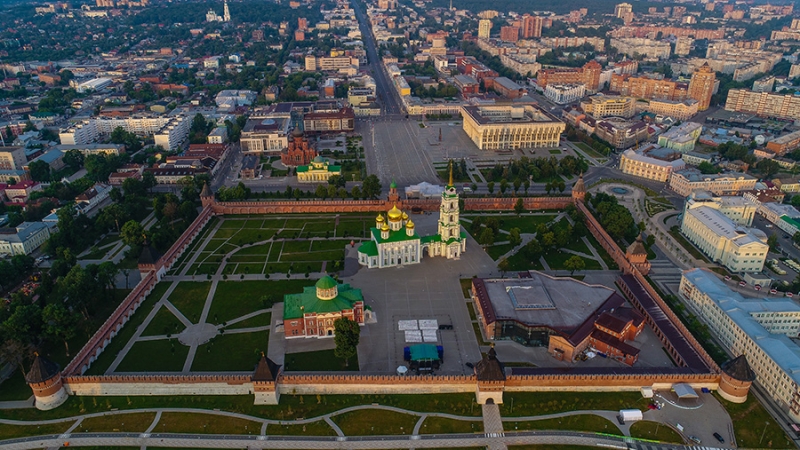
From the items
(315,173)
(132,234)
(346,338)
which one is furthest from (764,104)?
(132,234)

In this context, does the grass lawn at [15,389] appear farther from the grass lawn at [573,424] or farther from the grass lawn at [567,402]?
the grass lawn at [573,424]

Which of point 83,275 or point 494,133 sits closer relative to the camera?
point 83,275

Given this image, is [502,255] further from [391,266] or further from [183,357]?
[183,357]

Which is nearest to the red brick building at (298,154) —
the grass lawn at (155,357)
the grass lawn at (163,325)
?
the grass lawn at (163,325)

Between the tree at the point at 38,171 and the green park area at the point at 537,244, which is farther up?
the tree at the point at 38,171

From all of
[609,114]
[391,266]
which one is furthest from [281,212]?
[609,114]

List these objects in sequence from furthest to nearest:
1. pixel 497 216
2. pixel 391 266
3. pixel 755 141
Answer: pixel 755 141
pixel 497 216
pixel 391 266

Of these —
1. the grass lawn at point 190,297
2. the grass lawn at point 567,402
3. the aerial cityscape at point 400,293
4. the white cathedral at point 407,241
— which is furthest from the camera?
the white cathedral at point 407,241

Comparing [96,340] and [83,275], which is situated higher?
[83,275]
